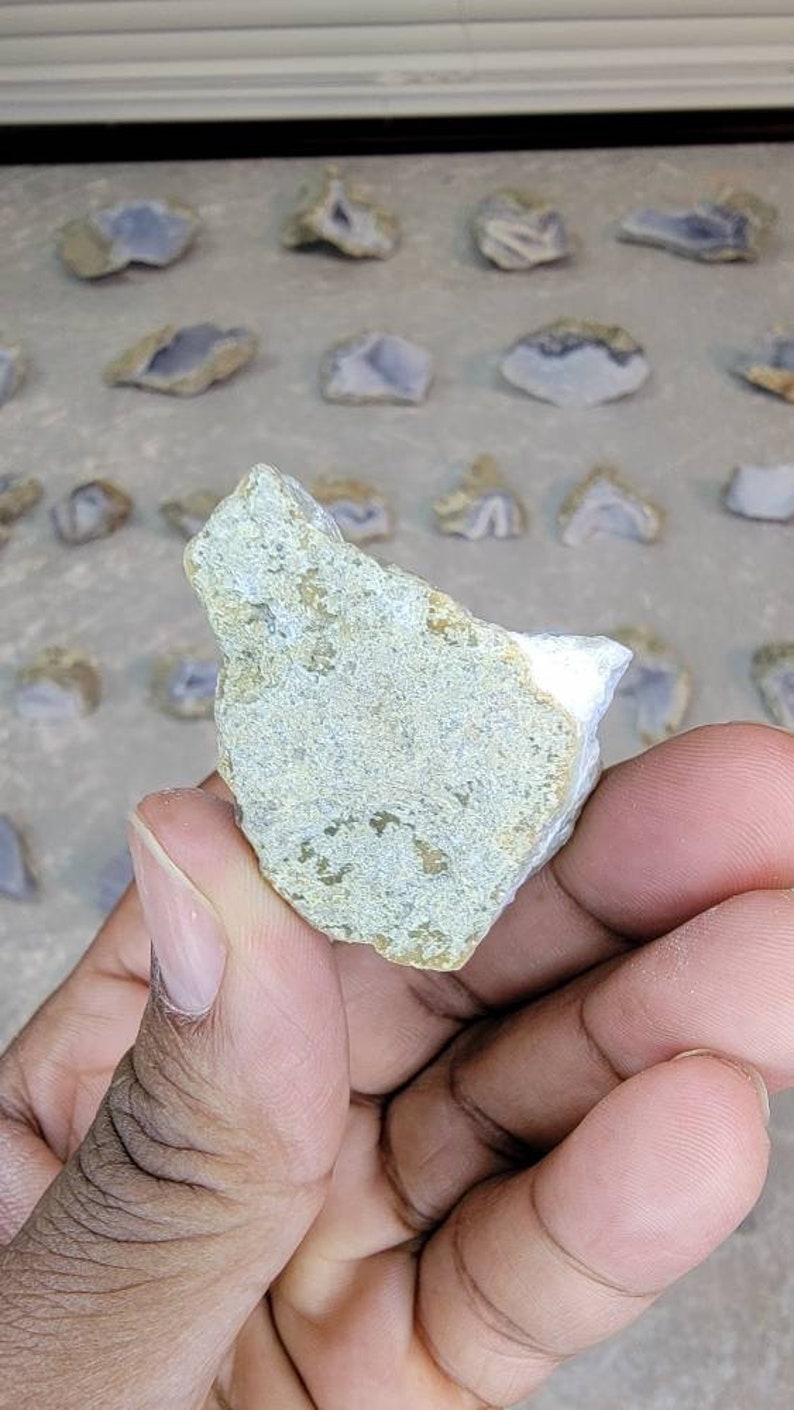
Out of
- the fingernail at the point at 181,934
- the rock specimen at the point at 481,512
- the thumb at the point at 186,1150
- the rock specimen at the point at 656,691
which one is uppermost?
the fingernail at the point at 181,934

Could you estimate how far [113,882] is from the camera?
6.23 feet

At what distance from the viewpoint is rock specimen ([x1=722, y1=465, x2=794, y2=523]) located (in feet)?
6.78

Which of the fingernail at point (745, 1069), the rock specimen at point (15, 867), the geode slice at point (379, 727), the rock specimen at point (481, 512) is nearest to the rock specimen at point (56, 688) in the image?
the rock specimen at point (15, 867)

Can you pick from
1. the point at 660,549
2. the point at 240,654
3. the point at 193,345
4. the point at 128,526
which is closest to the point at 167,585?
the point at 128,526

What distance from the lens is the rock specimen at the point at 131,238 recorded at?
234 cm

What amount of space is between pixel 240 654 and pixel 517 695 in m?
0.19

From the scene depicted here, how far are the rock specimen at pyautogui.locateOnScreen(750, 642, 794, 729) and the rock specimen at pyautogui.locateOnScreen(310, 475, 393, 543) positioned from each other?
54 centimetres

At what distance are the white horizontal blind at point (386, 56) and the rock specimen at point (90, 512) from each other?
0.79 m

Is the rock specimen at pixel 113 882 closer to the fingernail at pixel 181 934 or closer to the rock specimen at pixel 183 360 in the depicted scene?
the rock specimen at pixel 183 360

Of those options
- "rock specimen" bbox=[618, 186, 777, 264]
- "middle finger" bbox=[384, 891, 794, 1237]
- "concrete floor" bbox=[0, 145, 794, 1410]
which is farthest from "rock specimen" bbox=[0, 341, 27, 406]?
"middle finger" bbox=[384, 891, 794, 1237]

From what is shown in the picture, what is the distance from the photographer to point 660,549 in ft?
6.81

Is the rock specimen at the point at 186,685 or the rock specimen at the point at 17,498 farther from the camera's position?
the rock specimen at the point at 17,498

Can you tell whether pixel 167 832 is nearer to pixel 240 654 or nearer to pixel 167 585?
pixel 240 654

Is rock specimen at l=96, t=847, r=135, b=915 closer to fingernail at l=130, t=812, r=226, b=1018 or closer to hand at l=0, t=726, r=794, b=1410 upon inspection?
hand at l=0, t=726, r=794, b=1410
